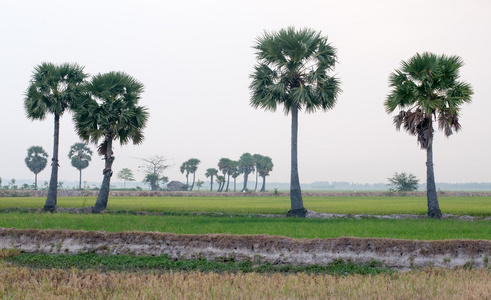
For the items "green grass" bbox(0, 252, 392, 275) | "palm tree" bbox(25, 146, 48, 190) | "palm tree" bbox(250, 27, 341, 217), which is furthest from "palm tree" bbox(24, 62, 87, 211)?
"palm tree" bbox(25, 146, 48, 190)

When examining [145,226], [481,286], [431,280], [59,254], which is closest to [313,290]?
[431,280]

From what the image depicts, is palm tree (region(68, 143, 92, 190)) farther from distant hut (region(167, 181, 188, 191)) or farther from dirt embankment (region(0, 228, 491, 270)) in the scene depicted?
dirt embankment (region(0, 228, 491, 270))

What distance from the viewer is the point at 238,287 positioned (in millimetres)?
10422

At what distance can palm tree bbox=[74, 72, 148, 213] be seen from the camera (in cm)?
3478

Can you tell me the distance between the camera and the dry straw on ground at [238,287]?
9.41m

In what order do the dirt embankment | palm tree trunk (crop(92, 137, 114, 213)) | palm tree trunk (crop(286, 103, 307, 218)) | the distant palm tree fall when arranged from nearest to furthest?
the dirt embankment
palm tree trunk (crop(286, 103, 307, 218))
palm tree trunk (crop(92, 137, 114, 213))
the distant palm tree

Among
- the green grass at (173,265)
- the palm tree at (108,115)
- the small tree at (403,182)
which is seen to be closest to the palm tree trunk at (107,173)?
the palm tree at (108,115)

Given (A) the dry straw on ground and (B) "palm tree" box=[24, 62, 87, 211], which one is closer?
(A) the dry straw on ground

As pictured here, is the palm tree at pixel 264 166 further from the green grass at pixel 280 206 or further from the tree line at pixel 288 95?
the tree line at pixel 288 95

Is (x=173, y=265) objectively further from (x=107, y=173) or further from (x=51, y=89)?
(x=51, y=89)

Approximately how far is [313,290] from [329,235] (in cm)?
659

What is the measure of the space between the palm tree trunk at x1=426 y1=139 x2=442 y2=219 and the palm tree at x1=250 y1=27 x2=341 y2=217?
7.35 meters

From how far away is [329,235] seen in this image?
1641cm

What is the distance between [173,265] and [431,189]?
2063 cm
